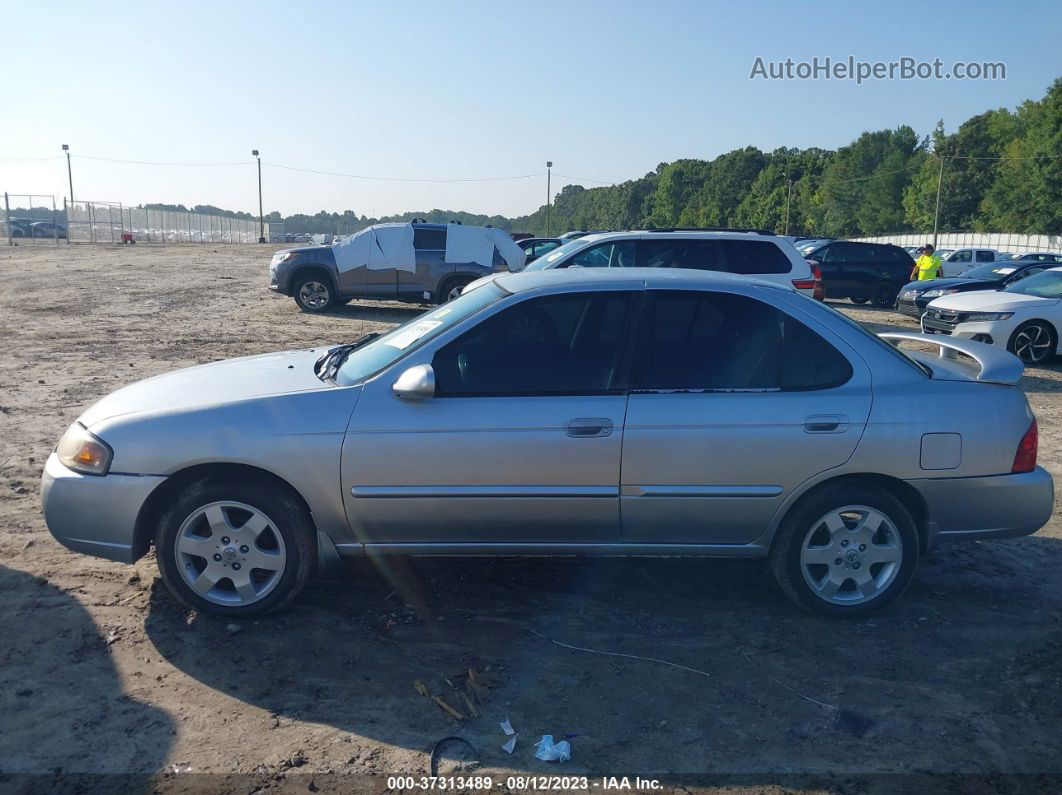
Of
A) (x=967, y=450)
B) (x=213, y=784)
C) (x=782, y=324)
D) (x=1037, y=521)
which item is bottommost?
(x=213, y=784)

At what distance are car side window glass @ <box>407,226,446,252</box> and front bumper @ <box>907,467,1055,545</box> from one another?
13924mm

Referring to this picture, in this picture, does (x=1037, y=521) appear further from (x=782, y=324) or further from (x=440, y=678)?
(x=440, y=678)

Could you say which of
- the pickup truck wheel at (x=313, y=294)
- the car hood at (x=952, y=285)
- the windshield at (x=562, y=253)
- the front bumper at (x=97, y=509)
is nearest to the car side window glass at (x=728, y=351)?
the front bumper at (x=97, y=509)

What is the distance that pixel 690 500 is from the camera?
13.8ft

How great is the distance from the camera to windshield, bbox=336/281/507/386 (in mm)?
4387

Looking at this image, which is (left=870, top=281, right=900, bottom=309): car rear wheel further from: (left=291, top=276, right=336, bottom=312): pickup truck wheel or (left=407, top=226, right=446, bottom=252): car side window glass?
(left=291, top=276, right=336, bottom=312): pickup truck wheel

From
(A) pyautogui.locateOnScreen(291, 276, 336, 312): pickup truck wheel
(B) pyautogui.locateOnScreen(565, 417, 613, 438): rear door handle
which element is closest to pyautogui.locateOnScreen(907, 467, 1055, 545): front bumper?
(B) pyautogui.locateOnScreen(565, 417, 613, 438): rear door handle

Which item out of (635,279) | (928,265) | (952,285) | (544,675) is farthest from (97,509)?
(928,265)

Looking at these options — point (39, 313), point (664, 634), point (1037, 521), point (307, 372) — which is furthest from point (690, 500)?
point (39, 313)

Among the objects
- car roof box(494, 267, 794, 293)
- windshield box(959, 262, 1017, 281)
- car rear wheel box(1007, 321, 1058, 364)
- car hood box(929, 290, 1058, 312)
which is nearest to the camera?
car roof box(494, 267, 794, 293)

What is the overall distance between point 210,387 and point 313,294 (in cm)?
1340

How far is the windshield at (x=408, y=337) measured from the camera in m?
4.39

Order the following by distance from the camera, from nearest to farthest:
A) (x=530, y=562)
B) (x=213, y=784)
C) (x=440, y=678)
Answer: (x=213, y=784), (x=440, y=678), (x=530, y=562)

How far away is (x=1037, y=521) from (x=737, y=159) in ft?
401
